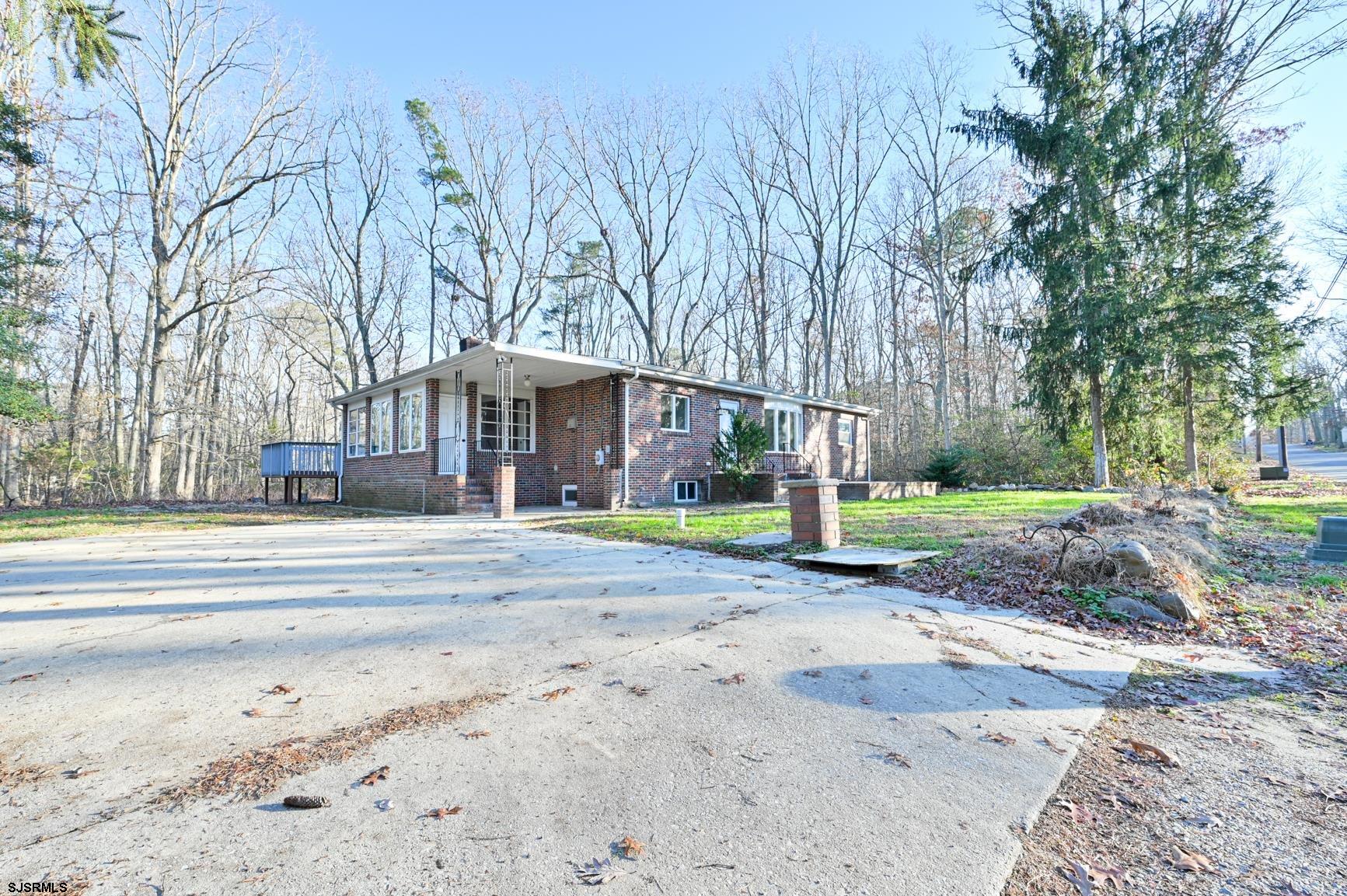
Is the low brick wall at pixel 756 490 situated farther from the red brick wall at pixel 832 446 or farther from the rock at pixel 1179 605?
the rock at pixel 1179 605

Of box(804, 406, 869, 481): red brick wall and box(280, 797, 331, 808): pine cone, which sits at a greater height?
box(804, 406, 869, 481): red brick wall

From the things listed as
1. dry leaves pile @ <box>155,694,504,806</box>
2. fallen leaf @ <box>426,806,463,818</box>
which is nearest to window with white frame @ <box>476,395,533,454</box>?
dry leaves pile @ <box>155,694,504,806</box>

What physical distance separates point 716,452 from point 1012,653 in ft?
35.4

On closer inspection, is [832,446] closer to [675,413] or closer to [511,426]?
[675,413]

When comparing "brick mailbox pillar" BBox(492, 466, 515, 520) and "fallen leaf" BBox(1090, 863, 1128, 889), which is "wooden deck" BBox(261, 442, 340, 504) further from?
"fallen leaf" BBox(1090, 863, 1128, 889)

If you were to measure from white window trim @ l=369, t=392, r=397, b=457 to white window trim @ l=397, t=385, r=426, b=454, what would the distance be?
8.9 inches

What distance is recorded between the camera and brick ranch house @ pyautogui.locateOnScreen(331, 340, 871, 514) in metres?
11.9

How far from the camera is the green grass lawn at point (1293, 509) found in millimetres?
8336

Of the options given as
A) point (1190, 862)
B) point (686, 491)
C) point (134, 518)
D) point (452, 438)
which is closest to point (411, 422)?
point (452, 438)

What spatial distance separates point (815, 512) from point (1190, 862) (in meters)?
4.74

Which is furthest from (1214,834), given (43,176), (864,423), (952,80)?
(952,80)

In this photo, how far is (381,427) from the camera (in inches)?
571

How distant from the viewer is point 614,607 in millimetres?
3980

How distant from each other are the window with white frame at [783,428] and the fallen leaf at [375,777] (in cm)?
1473
